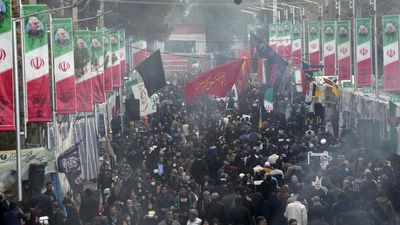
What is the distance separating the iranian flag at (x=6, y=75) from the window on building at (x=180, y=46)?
373 ft

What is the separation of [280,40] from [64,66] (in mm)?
30068

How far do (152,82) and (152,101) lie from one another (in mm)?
3075

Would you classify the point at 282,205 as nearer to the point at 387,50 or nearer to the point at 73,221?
the point at 73,221

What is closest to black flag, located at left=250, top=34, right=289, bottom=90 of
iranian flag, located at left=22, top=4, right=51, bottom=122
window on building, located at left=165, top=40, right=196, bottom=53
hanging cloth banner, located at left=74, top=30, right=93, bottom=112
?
hanging cloth banner, located at left=74, top=30, right=93, bottom=112

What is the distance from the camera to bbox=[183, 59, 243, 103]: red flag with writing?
105ft

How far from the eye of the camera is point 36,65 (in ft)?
71.9

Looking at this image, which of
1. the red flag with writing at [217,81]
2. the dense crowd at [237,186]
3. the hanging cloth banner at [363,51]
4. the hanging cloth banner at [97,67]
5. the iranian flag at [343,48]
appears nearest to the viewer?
the dense crowd at [237,186]

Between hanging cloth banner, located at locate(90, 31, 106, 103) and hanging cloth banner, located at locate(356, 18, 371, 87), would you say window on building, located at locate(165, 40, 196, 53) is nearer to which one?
hanging cloth banner, located at locate(356, 18, 371, 87)

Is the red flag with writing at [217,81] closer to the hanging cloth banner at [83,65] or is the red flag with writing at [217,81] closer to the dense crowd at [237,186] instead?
the dense crowd at [237,186]

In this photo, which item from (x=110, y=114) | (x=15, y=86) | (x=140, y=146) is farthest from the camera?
(x=110, y=114)

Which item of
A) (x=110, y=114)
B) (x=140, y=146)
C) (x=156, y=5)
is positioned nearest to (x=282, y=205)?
(x=140, y=146)

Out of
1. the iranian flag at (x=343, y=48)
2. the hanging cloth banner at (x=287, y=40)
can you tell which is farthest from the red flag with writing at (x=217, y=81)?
the hanging cloth banner at (x=287, y=40)

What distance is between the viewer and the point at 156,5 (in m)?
83.1

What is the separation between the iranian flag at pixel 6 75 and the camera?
62.9 ft
